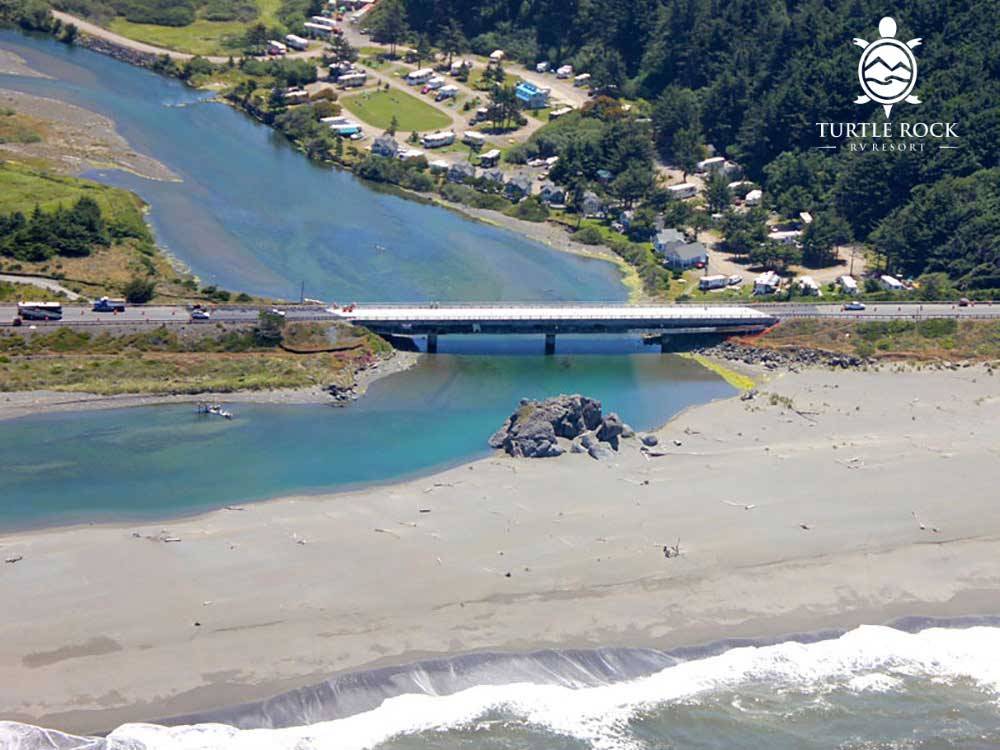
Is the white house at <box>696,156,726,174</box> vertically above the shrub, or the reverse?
the white house at <box>696,156,726,174</box>

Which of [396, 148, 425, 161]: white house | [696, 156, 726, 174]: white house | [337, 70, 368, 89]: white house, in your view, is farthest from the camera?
[337, 70, 368, 89]: white house

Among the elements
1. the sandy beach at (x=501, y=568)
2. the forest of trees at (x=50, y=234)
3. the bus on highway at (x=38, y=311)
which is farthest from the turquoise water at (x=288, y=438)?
the forest of trees at (x=50, y=234)

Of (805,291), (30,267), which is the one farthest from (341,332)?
(805,291)

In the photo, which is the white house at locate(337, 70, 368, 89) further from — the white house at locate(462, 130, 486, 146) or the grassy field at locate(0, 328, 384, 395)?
the grassy field at locate(0, 328, 384, 395)

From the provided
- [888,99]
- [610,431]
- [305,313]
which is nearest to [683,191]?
[888,99]

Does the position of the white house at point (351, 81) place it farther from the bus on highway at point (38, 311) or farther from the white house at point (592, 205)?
the bus on highway at point (38, 311)

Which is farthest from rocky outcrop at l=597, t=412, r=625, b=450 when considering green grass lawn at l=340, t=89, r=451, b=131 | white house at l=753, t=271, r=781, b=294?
green grass lawn at l=340, t=89, r=451, b=131

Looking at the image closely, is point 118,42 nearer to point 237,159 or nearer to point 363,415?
point 237,159
